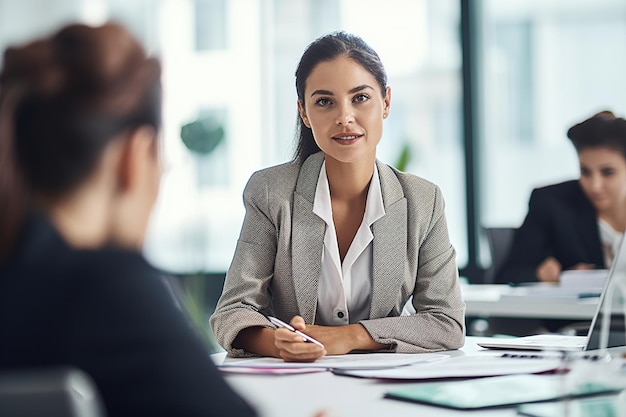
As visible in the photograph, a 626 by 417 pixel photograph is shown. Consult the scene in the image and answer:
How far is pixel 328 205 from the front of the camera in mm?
2361

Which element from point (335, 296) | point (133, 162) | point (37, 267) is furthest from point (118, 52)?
point (335, 296)

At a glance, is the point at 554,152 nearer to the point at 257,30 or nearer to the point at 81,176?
the point at 257,30

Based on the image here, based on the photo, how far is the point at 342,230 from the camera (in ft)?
7.79

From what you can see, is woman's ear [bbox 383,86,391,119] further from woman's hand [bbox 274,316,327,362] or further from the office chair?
the office chair

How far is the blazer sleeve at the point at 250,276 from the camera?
7.02 ft

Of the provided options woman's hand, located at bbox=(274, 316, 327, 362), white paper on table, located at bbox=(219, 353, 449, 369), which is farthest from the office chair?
woman's hand, located at bbox=(274, 316, 327, 362)

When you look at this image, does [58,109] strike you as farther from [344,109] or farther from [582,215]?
[582,215]

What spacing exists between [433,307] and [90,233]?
1.36 meters

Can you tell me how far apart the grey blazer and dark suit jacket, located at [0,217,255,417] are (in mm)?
1195

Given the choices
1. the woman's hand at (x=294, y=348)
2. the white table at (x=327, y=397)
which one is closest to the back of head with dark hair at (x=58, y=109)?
the white table at (x=327, y=397)

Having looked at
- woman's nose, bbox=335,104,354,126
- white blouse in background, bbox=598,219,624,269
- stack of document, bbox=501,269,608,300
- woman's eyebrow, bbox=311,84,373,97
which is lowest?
stack of document, bbox=501,269,608,300

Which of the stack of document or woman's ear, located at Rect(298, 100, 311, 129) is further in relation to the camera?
the stack of document

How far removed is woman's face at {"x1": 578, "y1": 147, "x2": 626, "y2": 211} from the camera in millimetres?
3639

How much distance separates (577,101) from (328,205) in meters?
3.71
